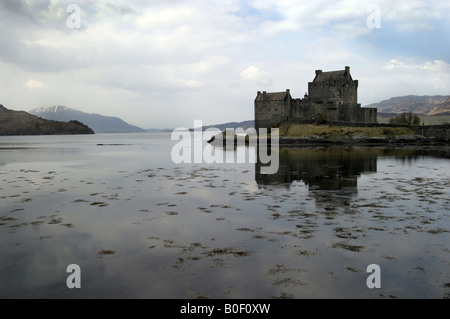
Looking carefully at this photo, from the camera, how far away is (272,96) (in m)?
92.5

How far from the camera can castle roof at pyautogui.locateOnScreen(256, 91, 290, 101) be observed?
90.6 m

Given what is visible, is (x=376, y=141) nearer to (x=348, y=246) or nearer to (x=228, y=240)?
(x=348, y=246)

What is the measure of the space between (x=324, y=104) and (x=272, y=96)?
14535 mm

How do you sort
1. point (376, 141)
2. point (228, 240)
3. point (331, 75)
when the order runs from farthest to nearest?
point (331, 75), point (376, 141), point (228, 240)

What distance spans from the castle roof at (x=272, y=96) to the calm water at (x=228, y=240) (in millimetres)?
69707

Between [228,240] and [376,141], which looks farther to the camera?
[376,141]

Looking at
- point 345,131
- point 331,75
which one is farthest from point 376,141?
point 331,75

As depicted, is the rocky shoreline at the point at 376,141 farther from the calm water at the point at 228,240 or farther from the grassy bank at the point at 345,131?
the calm water at the point at 228,240

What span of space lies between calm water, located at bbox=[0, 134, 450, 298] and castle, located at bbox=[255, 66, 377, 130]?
63.5m

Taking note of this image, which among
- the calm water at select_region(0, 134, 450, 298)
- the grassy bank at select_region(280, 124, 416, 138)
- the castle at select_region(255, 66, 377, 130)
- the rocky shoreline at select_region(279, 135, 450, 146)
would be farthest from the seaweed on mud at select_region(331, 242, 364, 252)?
the castle at select_region(255, 66, 377, 130)

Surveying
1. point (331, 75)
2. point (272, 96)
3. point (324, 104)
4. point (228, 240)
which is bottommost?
point (228, 240)

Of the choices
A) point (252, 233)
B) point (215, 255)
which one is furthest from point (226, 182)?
point (215, 255)
